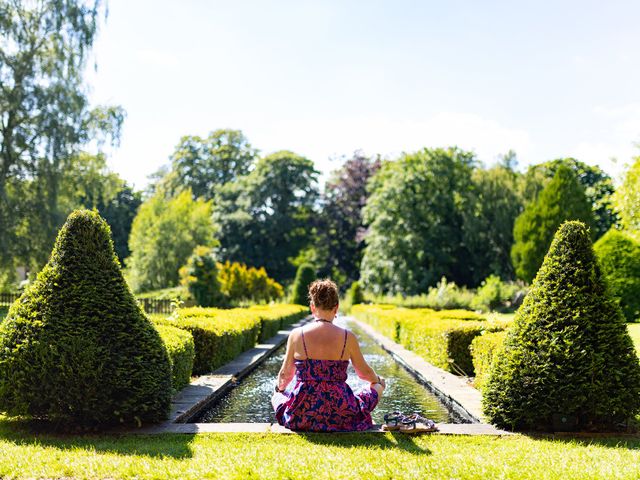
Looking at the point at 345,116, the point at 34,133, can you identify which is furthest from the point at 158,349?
the point at 34,133

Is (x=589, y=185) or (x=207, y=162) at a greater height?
(x=207, y=162)

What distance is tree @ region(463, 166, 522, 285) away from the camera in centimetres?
3566

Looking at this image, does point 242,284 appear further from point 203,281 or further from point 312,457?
point 312,457

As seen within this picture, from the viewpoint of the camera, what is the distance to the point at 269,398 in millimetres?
7805

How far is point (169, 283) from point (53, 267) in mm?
35602

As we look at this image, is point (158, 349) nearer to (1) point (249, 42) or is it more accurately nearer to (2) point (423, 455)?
(2) point (423, 455)

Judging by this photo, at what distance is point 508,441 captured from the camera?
4.88 meters

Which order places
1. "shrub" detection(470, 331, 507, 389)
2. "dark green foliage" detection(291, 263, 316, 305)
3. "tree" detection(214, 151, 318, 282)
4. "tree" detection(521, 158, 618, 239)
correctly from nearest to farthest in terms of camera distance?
"shrub" detection(470, 331, 507, 389) < "dark green foliage" detection(291, 263, 316, 305) < "tree" detection(521, 158, 618, 239) < "tree" detection(214, 151, 318, 282)

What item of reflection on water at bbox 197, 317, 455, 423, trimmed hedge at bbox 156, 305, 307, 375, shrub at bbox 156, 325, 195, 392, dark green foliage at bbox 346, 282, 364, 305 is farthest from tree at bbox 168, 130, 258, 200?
shrub at bbox 156, 325, 195, 392

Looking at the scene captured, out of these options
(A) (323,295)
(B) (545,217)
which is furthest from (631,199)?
(A) (323,295)

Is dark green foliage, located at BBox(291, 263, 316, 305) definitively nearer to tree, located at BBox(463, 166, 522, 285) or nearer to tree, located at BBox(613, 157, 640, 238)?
tree, located at BBox(463, 166, 522, 285)

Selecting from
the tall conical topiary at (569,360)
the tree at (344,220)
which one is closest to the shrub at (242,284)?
the tree at (344,220)

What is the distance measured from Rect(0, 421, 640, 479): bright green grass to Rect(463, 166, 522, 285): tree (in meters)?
31.5

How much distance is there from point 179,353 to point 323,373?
2.50 meters
